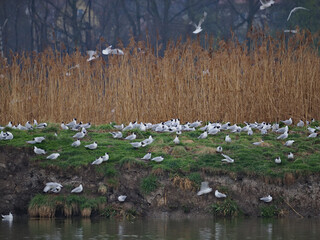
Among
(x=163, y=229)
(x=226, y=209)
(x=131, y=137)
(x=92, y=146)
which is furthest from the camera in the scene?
(x=131, y=137)

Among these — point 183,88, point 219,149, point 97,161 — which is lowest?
point 97,161

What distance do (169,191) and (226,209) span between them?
0.87 metres

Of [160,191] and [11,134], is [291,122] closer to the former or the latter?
[160,191]

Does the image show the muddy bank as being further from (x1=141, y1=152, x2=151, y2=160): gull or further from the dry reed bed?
the dry reed bed

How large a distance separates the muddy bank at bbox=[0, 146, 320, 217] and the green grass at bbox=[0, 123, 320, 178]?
11cm

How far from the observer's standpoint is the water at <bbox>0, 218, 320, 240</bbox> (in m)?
7.05

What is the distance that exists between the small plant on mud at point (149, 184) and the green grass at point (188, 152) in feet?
0.59

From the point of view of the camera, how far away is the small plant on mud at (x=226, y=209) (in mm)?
8531

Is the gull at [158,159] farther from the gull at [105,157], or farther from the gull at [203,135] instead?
the gull at [203,135]

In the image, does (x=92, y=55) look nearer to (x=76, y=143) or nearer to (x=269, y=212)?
(x=76, y=143)

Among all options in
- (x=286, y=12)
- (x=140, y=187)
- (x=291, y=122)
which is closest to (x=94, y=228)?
(x=140, y=187)

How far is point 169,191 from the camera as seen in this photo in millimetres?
8797

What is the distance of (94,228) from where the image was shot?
25.3ft

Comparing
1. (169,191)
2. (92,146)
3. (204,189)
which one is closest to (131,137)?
(92,146)
